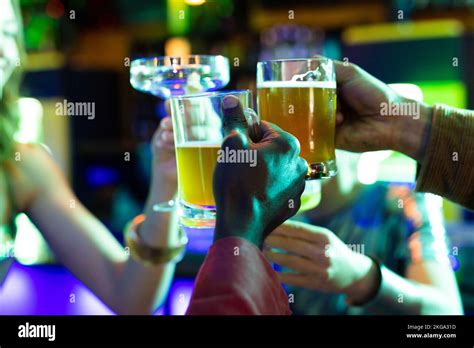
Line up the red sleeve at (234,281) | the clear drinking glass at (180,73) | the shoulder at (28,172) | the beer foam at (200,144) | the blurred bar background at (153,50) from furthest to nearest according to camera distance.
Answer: the blurred bar background at (153,50) < the shoulder at (28,172) < the clear drinking glass at (180,73) < the beer foam at (200,144) < the red sleeve at (234,281)

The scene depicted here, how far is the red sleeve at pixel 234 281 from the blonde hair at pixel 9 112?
0.80 m

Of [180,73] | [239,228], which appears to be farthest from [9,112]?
[239,228]

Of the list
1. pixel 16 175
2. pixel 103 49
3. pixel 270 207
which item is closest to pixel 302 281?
pixel 270 207

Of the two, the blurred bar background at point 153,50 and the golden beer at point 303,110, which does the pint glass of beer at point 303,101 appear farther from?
the blurred bar background at point 153,50

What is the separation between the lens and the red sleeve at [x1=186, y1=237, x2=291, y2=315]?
77 centimetres

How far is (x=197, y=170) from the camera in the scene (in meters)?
0.88

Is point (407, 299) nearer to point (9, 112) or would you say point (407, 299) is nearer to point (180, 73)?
point (180, 73)

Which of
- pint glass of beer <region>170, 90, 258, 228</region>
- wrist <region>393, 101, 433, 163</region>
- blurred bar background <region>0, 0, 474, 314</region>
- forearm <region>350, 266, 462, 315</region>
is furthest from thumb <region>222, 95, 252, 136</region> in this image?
blurred bar background <region>0, 0, 474, 314</region>

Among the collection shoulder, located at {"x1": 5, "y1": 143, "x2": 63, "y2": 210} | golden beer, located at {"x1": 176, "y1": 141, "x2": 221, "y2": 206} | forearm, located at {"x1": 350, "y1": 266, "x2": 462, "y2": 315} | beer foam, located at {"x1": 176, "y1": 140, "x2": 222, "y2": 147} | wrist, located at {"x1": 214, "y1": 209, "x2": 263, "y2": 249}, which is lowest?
forearm, located at {"x1": 350, "y1": 266, "x2": 462, "y2": 315}

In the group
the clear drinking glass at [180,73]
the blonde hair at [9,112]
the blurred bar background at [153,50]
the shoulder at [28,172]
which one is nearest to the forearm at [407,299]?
the clear drinking glass at [180,73]

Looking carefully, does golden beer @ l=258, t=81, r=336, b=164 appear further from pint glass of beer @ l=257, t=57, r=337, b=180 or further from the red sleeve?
the red sleeve

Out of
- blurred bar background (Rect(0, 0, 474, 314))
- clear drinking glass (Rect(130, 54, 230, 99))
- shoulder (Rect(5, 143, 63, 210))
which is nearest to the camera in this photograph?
clear drinking glass (Rect(130, 54, 230, 99))

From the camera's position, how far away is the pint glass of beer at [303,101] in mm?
893

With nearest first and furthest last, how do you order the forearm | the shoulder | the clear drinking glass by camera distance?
the clear drinking glass < the forearm < the shoulder
